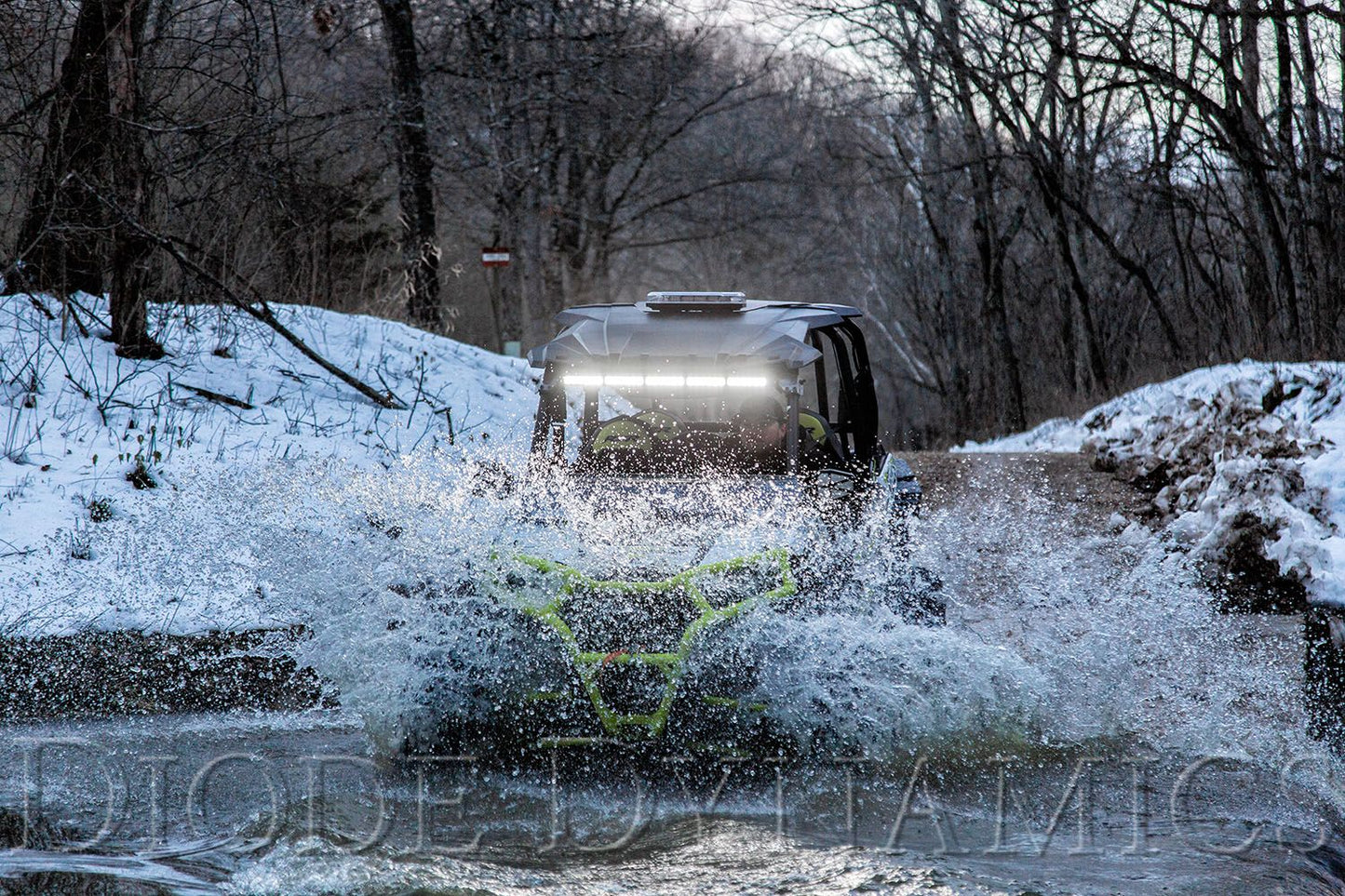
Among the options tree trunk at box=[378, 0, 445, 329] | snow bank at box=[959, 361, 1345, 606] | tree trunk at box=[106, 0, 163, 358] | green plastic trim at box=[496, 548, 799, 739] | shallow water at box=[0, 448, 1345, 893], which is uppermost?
tree trunk at box=[378, 0, 445, 329]

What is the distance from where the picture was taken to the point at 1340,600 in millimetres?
8047

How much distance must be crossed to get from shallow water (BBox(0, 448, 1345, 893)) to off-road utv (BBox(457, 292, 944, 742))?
0.44ft

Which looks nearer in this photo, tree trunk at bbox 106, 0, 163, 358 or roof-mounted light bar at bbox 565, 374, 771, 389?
roof-mounted light bar at bbox 565, 374, 771, 389

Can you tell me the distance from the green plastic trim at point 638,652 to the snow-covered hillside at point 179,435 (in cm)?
319

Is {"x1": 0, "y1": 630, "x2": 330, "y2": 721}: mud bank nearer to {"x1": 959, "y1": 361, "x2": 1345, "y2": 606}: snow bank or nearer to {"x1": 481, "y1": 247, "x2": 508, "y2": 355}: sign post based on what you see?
{"x1": 959, "y1": 361, "x2": 1345, "y2": 606}: snow bank

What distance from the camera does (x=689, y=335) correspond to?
6273mm

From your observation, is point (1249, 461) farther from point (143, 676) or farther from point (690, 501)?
point (143, 676)

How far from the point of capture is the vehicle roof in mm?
6047

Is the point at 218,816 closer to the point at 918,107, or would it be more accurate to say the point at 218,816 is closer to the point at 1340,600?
the point at 1340,600

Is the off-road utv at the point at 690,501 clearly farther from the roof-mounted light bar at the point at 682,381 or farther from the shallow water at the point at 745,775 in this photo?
the shallow water at the point at 745,775

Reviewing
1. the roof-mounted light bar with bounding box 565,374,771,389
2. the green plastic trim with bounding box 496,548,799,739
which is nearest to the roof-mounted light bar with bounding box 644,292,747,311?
the roof-mounted light bar with bounding box 565,374,771,389

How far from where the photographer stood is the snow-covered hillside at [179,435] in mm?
7277

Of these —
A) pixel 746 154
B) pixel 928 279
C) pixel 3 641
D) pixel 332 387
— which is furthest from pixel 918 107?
pixel 3 641

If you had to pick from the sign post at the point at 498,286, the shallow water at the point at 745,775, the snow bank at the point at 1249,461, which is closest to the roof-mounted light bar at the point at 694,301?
the shallow water at the point at 745,775
